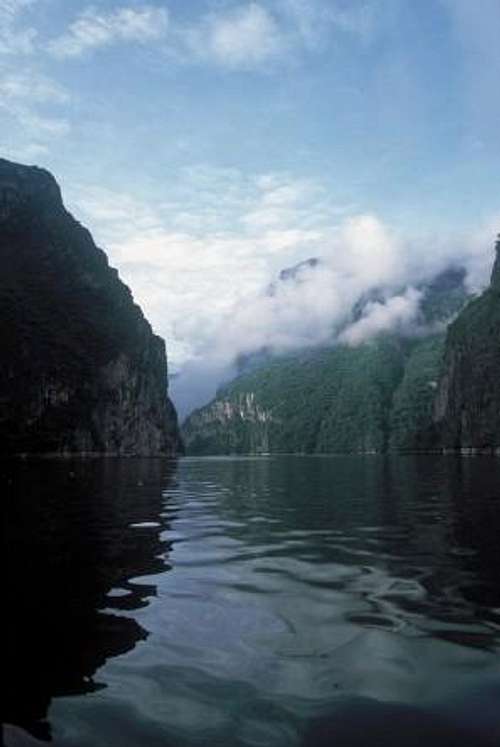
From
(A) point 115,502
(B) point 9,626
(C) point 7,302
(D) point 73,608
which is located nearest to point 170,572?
(D) point 73,608

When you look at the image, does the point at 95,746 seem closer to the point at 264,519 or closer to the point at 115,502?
the point at 264,519

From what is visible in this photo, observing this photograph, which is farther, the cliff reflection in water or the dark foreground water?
the cliff reflection in water

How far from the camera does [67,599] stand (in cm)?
1355

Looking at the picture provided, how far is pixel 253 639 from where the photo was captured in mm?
10797

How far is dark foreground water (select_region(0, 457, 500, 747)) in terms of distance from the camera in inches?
303

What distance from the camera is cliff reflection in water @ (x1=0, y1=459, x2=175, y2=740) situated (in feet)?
29.5

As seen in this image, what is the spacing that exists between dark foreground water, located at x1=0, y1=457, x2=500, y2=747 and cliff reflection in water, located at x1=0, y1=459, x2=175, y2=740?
4cm

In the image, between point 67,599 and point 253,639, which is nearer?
point 253,639

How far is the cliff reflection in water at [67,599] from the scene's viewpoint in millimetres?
8977

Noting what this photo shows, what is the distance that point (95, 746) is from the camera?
7.19m

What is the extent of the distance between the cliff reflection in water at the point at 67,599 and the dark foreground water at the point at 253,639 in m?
0.04

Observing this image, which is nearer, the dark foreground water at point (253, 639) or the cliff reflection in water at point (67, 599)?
the dark foreground water at point (253, 639)

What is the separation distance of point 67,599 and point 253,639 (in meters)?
4.27

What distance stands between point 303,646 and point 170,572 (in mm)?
6489
